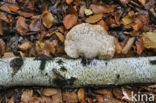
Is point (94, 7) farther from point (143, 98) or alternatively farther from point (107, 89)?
point (143, 98)

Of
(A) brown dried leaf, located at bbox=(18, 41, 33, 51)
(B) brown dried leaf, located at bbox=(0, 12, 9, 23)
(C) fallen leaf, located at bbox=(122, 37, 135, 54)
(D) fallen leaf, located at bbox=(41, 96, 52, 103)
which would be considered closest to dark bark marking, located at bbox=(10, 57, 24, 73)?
(A) brown dried leaf, located at bbox=(18, 41, 33, 51)

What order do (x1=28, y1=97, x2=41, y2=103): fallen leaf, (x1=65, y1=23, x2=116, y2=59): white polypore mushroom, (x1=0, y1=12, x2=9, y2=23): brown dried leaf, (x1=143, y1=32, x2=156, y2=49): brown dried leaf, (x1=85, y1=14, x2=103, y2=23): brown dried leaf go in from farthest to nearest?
(x1=0, y1=12, x2=9, y2=23): brown dried leaf, (x1=85, y1=14, x2=103, y2=23): brown dried leaf, (x1=143, y1=32, x2=156, y2=49): brown dried leaf, (x1=28, y1=97, x2=41, y2=103): fallen leaf, (x1=65, y1=23, x2=116, y2=59): white polypore mushroom

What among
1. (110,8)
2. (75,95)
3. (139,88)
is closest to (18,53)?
(75,95)

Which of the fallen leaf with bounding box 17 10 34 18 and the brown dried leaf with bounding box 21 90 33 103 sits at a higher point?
the fallen leaf with bounding box 17 10 34 18

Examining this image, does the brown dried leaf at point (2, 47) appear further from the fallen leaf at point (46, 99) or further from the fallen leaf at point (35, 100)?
the fallen leaf at point (46, 99)

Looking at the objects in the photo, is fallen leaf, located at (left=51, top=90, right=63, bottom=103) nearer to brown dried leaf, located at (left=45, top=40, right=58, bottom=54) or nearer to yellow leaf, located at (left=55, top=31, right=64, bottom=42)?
brown dried leaf, located at (left=45, top=40, right=58, bottom=54)
